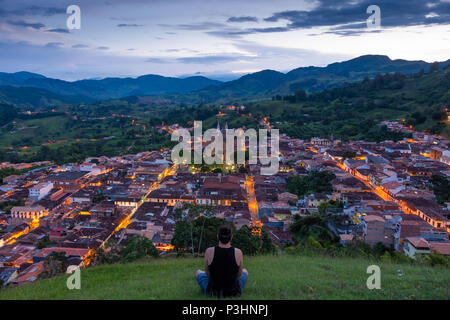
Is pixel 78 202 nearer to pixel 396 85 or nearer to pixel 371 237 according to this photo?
pixel 371 237

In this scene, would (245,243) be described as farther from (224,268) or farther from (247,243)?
(224,268)

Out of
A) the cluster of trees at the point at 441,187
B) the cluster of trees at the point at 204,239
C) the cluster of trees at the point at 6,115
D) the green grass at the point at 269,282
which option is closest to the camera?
the green grass at the point at 269,282

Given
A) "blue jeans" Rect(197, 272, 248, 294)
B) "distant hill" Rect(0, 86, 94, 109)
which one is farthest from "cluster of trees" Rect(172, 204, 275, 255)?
"distant hill" Rect(0, 86, 94, 109)

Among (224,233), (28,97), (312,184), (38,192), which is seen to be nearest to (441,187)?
→ (312,184)

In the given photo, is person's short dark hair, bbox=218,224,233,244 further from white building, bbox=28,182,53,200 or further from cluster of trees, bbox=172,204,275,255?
white building, bbox=28,182,53,200

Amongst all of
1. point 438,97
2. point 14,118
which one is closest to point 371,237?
point 438,97

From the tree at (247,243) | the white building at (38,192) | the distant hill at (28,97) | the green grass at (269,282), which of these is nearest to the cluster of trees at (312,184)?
the tree at (247,243)

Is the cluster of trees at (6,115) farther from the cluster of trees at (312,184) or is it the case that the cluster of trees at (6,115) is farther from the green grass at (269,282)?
the green grass at (269,282)

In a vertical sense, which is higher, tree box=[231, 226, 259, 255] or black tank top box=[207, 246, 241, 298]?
black tank top box=[207, 246, 241, 298]
